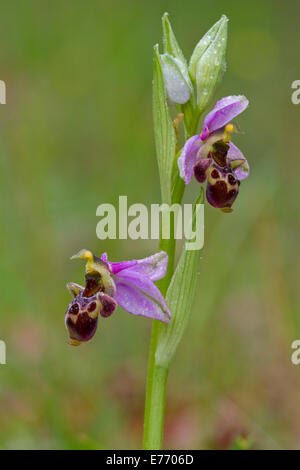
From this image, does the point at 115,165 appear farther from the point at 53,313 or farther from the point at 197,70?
the point at 197,70

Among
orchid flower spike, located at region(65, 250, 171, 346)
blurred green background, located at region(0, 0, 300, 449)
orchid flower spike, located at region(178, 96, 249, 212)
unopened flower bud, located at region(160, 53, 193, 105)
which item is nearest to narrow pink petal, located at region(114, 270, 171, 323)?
orchid flower spike, located at region(65, 250, 171, 346)

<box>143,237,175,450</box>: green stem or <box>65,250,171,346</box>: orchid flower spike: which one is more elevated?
<box>65,250,171,346</box>: orchid flower spike

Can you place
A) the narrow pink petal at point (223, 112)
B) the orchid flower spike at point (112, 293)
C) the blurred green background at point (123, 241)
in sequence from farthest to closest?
1. the blurred green background at point (123, 241)
2. the narrow pink petal at point (223, 112)
3. the orchid flower spike at point (112, 293)

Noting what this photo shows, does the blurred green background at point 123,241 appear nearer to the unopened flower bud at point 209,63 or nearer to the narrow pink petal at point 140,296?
the narrow pink petal at point 140,296

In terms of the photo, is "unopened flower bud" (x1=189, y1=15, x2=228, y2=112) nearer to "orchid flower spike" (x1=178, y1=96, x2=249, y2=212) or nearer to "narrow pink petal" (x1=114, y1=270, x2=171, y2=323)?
"orchid flower spike" (x1=178, y1=96, x2=249, y2=212)

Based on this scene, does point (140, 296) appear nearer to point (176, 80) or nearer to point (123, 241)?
point (176, 80)

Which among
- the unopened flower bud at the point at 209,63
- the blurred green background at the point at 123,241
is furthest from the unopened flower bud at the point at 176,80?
the blurred green background at the point at 123,241
